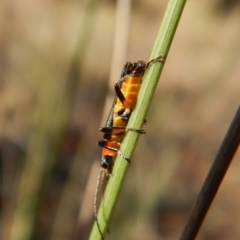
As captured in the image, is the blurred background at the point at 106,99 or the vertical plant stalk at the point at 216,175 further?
the blurred background at the point at 106,99

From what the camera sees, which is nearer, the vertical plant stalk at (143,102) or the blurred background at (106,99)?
the vertical plant stalk at (143,102)

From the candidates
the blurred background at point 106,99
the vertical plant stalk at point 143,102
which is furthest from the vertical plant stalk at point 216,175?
the blurred background at point 106,99

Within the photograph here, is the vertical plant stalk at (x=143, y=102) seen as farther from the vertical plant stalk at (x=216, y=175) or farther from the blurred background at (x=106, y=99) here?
the blurred background at (x=106, y=99)

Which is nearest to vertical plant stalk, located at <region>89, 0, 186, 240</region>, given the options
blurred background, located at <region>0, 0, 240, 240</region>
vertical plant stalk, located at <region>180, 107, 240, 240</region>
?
vertical plant stalk, located at <region>180, 107, 240, 240</region>

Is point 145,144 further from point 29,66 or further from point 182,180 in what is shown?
point 29,66

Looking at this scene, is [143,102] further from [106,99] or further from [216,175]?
[106,99]
